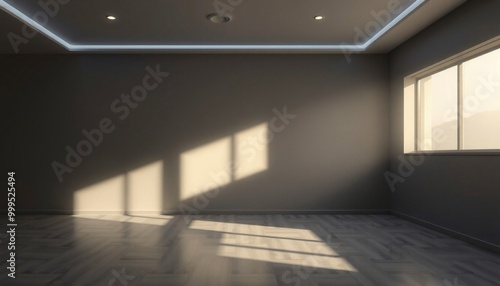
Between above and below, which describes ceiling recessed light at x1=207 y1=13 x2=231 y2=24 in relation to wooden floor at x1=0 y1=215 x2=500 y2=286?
above

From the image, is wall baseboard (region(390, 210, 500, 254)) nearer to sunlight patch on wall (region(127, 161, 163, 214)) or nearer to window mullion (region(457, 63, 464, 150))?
window mullion (region(457, 63, 464, 150))

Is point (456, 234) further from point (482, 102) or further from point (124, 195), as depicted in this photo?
point (124, 195)

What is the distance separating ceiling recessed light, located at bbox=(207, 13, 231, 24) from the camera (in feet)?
14.4

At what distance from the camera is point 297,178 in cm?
574

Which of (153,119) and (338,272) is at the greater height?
(153,119)

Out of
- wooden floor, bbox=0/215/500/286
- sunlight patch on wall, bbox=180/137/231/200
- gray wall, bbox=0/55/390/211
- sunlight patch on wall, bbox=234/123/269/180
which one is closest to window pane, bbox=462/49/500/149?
wooden floor, bbox=0/215/500/286

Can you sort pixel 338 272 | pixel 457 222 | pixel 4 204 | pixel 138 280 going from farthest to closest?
pixel 4 204, pixel 457 222, pixel 338 272, pixel 138 280

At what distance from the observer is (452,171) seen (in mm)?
4141

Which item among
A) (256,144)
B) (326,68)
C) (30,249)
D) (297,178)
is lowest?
(30,249)

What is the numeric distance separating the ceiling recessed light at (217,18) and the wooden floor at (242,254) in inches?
106

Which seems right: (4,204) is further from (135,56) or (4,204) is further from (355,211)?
(355,211)

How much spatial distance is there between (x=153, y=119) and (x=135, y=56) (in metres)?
1.09

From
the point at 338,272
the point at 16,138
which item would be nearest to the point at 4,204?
the point at 16,138

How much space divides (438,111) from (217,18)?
10.5 ft
